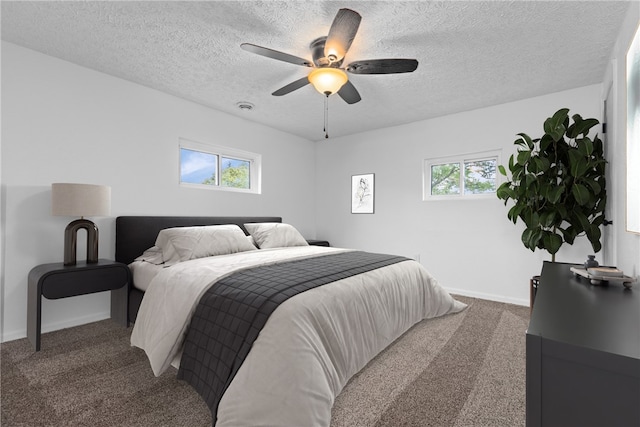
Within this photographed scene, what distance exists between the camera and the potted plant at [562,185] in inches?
105

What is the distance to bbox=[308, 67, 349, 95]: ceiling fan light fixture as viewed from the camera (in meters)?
2.28

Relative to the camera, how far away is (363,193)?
4.97 metres

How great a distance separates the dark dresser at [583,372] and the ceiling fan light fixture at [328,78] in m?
2.06

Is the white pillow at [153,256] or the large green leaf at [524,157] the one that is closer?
the white pillow at [153,256]

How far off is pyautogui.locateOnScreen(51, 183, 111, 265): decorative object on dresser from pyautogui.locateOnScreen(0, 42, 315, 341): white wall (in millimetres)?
265

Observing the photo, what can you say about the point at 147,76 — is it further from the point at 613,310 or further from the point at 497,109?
the point at 497,109

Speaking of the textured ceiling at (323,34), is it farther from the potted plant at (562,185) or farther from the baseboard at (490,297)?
the baseboard at (490,297)

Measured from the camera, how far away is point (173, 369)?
6.50ft

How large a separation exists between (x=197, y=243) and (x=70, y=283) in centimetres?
100

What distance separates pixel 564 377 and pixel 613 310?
1.68ft

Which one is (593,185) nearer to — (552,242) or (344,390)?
(552,242)

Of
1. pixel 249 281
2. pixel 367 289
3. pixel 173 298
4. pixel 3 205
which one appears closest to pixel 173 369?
pixel 173 298

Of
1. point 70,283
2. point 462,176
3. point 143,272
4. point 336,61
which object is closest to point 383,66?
point 336,61

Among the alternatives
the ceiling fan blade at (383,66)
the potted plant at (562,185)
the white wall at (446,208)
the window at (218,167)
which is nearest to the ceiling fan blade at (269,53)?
the ceiling fan blade at (383,66)
